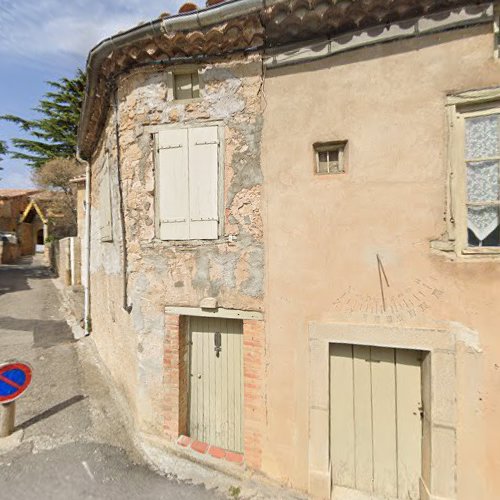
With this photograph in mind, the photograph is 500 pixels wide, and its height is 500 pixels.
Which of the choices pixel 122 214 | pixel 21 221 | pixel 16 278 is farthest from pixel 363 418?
pixel 21 221

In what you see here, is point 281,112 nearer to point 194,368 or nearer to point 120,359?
point 194,368

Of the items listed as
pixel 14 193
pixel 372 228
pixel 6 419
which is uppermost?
pixel 14 193

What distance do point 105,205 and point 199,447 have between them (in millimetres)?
4631

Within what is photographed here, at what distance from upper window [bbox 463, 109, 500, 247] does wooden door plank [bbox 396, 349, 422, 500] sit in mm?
1461

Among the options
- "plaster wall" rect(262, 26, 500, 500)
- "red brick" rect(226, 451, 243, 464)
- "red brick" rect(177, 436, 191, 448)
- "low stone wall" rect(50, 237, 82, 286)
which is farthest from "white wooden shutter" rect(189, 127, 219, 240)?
"low stone wall" rect(50, 237, 82, 286)

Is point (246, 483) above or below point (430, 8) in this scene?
below

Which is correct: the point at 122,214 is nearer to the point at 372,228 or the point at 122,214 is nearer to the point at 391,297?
the point at 372,228

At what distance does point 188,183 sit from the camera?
414 centimetres

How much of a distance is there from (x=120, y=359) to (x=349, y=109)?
5236 mm

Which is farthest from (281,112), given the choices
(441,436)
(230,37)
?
(441,436)

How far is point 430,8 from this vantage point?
3191 mm

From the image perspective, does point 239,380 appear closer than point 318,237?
No

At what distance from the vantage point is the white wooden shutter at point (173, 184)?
414 cm

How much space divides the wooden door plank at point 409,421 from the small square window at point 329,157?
222cm
